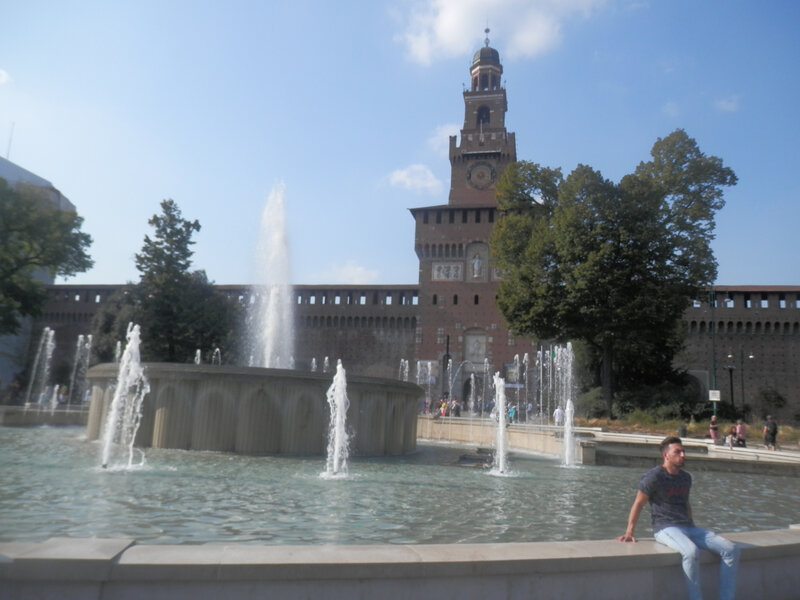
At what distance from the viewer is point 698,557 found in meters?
3.35

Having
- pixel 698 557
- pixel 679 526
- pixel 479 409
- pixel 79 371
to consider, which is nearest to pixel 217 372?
pixel 679 526

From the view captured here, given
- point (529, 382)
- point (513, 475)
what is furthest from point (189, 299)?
point (513, 475)

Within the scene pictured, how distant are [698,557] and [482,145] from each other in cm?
4447

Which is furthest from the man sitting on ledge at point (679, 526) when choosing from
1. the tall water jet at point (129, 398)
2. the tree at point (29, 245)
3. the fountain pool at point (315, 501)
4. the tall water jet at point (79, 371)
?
the tall water jet at point (79, 371)

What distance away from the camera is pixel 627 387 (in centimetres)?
2864

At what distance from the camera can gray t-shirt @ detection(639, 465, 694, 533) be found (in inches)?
147

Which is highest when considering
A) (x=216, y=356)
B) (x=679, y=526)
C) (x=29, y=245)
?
(x=29, y=245)

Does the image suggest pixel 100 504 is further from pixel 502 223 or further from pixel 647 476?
pixel 502 223

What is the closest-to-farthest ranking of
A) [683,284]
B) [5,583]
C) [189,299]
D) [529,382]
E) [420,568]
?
[5,583], [420,568], [683,284], [189,299], [529,382]

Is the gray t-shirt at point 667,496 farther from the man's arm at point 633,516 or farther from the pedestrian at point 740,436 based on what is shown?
the pedestrian at point 740,436

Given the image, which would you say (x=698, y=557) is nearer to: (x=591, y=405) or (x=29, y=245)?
(x=591, y=405)

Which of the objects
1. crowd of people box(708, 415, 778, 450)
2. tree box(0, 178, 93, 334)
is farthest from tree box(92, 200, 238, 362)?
crowd of people box(708, 415, 778, 450)

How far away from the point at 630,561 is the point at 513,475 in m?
7.13

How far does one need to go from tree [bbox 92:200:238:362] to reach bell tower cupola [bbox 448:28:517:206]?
2042 cm
